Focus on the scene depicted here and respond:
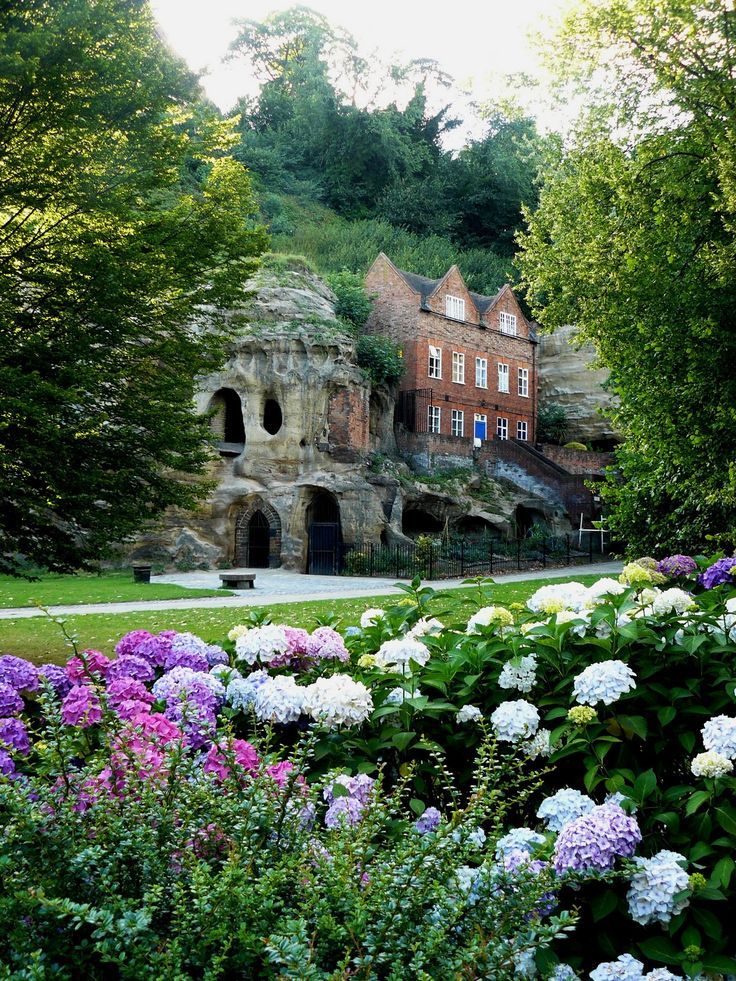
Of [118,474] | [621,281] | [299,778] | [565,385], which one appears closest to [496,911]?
[299,778]

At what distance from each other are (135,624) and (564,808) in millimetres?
11594

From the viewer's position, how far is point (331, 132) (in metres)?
59.6

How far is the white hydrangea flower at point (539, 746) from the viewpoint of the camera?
11.4 ft

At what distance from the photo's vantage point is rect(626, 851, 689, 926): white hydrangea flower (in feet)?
9.21

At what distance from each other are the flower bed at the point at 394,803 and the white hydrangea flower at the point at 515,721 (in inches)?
0.4

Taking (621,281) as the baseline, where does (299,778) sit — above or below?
below

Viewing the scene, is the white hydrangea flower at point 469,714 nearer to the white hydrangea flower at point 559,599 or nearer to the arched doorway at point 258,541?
the white hydrangea flower at point 559,599

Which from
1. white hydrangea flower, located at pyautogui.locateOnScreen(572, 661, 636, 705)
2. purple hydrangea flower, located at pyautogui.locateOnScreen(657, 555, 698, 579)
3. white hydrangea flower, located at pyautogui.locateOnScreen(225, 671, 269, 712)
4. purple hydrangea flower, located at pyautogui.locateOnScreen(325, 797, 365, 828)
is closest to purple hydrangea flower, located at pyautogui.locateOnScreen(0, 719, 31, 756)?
white hydrangea flower, located at pyautogui.locateOnScreen(225, 671, 269, 712)

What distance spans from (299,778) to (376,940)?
2.64ft

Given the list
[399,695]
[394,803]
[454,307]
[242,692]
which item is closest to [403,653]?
[399,695]

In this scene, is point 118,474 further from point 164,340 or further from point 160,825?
point 160,825

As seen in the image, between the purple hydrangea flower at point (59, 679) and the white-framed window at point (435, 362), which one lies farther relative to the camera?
the white-framed window at point (435, 362)

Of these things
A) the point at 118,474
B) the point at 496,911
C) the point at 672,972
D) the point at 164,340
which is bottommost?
the point at 672,972

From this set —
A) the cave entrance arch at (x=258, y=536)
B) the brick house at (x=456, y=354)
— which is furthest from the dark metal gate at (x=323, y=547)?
the brick house at (x=456, y=354)
